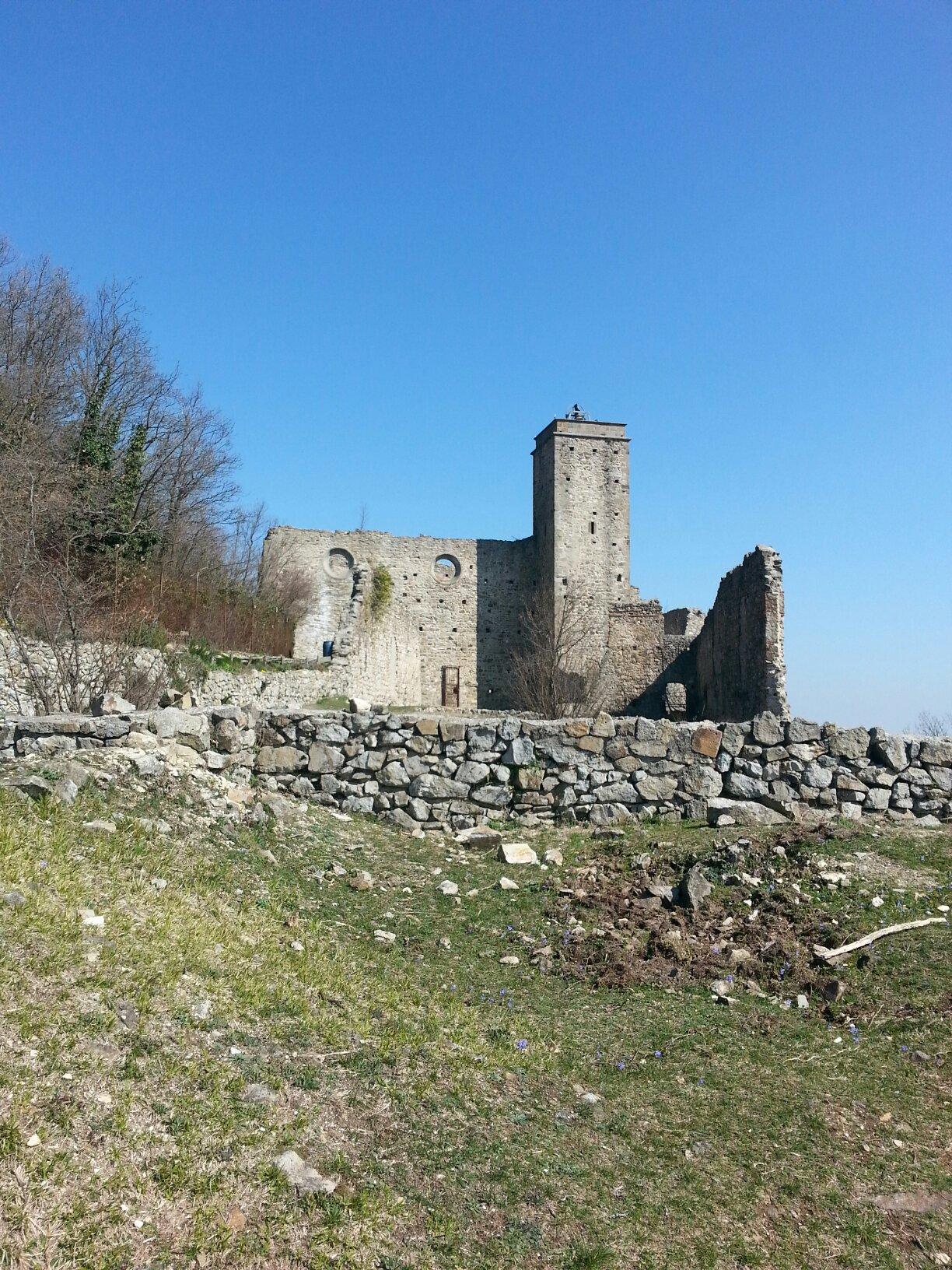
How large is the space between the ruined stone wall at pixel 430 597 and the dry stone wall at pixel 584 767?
21187 millimetres

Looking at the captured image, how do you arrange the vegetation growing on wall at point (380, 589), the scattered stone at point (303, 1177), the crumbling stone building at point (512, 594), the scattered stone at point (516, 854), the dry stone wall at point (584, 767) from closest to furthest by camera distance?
the scattered stone at point (303, 1177), the scattered stone at point (516, 854), the dry stone wall at point (584, 767), the vegetation growing on wall at point (380, 589), the crumbling stone building at point (512, 594)

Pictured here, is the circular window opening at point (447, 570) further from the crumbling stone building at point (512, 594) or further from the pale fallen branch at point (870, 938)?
the pale fallen branch at point (870, 938)

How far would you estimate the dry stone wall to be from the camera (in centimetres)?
892

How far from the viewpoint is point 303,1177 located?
3.36 meters

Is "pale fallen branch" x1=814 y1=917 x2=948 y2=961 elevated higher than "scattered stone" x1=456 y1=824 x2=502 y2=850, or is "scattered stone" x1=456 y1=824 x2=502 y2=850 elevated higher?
"scattered stone" x1=456 y1=824 x2=502 y2=850

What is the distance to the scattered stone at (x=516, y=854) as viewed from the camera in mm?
7965

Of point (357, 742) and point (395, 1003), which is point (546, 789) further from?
point (395, 1003)

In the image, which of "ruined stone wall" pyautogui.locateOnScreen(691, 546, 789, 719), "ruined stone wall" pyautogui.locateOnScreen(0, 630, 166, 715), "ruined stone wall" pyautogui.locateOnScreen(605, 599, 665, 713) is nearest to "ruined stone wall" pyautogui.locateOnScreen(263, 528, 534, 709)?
"ruined stone wall" pyautogui.locateOnScreen(605, 599, 665, 713)

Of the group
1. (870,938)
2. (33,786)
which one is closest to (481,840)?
(870,938)

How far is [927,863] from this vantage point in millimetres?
7898

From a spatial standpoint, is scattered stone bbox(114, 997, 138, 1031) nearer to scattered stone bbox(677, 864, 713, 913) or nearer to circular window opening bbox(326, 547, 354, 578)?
scattered stone bbox(677, 864, 713, 913)

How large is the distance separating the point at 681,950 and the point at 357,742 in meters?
3.88

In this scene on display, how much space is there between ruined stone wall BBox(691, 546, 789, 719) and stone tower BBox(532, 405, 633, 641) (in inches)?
227

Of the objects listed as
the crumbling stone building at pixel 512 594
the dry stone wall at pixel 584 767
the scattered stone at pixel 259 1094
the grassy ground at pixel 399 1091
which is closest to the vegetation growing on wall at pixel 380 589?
the crumbling stone building at pixel 512 594
